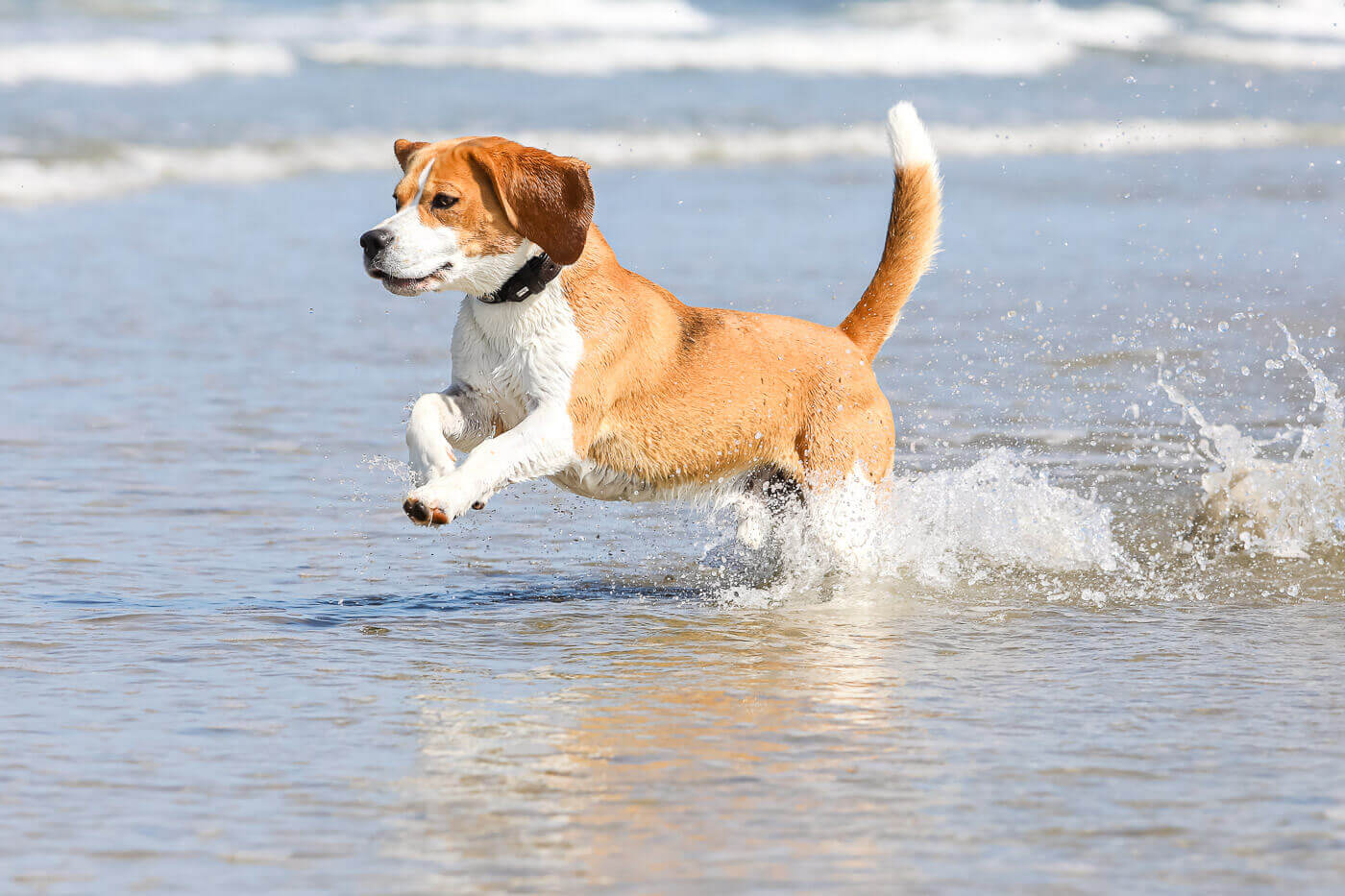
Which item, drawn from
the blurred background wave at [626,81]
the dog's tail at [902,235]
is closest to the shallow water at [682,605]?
the dog's tail at [902,235]

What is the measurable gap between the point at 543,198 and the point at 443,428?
2.26 feet

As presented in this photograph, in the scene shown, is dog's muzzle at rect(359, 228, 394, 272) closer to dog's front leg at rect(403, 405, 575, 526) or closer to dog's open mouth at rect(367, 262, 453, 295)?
dog's open mouth at rect(367, 262, 453, 295)

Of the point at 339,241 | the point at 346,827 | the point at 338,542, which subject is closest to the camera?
the point at 346,827

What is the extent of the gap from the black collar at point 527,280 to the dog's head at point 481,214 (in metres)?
0.02

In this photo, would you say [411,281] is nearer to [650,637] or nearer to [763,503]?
[650,637]

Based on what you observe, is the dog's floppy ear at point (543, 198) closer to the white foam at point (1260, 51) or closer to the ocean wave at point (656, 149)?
the ocean wave at point (656, 149)

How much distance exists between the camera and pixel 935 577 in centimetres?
528

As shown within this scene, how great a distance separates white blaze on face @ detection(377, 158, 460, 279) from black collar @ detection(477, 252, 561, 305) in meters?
0.18

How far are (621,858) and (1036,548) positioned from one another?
2.83 metres

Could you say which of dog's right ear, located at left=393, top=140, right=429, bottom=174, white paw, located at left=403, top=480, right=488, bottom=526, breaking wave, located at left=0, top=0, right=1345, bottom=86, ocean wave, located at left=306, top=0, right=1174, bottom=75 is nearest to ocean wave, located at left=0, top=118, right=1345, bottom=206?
breaking wave, located at left=0, top=0, right=1345, bottom=86

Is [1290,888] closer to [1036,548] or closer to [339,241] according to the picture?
[1036,548]

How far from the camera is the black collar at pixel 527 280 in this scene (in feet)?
15.9

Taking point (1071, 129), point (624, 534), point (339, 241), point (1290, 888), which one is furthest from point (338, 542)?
point (1071, 129)

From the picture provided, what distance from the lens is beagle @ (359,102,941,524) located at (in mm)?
4734
